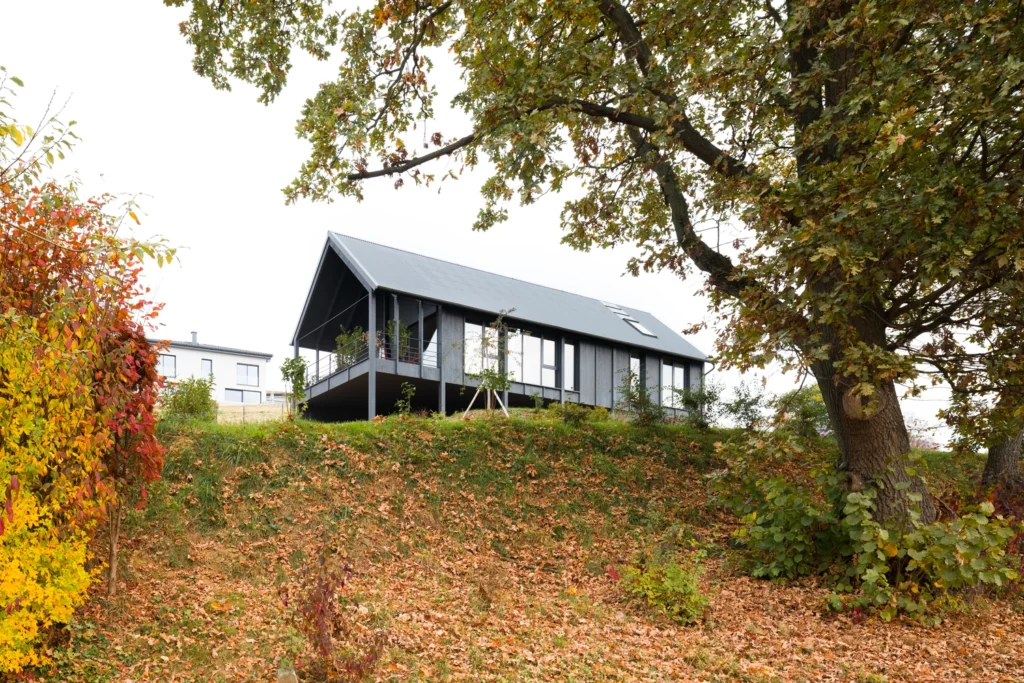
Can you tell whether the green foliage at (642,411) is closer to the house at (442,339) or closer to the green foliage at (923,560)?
the house at (442,339)

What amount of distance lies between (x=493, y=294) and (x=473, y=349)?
3.07 meters

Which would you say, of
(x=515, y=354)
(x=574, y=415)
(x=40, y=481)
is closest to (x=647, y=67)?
(x=574, y=415)

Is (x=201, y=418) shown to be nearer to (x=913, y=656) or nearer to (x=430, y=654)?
(x=430, y=654)

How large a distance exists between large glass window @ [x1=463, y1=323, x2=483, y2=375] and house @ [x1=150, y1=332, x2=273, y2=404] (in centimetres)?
2643

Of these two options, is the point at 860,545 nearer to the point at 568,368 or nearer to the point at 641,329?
the point at 568,368

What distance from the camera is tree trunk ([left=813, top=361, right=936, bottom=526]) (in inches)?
346

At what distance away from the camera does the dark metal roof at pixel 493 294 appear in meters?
Result: 20.6

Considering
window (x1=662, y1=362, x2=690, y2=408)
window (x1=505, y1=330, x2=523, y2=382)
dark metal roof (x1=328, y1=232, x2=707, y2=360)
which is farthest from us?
window (x1=662, y1=362, x2=690, y2=408)

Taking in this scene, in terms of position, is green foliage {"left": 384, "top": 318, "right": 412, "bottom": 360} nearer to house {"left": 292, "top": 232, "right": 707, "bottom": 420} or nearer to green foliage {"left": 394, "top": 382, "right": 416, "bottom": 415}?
house {"left": 292, "top": 232, "right": 707, "bottom": 420}

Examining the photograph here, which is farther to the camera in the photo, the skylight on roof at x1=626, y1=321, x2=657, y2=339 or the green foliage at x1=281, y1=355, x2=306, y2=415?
the skylight on roof at x1=626, y1=321, x2=657, y2=339

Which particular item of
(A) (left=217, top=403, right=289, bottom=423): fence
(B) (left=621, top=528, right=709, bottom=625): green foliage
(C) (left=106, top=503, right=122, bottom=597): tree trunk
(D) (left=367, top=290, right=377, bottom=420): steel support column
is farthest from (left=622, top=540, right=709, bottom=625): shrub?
(D) (left=367, top=290, right=377, bottom=420): steel support column

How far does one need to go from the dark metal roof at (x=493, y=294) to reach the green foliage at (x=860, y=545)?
40.1 ft

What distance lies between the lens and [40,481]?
19.4ft

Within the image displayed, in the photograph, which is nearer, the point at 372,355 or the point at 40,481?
the point at 40,481
